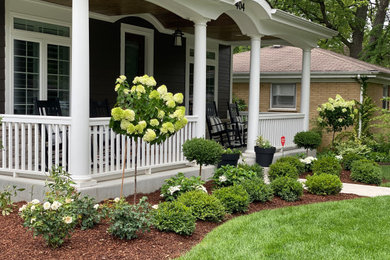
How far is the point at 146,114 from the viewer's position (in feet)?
17.7

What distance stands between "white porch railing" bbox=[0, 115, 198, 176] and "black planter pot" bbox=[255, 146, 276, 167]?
97.8 inches

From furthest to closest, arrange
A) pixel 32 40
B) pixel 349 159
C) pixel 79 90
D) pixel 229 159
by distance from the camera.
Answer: pixel 349 159 < pixel 229 159 < pixel 32 40 < pixel 79 90

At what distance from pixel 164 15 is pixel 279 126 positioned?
145 inches

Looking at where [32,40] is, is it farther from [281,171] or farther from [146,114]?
[281,171]

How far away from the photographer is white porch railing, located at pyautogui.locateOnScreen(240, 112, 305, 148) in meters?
10.7

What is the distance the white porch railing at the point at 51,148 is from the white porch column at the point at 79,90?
18 centimetres

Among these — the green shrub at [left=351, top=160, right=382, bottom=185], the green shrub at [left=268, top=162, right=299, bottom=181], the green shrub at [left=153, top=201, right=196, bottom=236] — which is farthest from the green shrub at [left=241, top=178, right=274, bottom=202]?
the green shrub at [left=351, top=160, right=382, bottom=185]

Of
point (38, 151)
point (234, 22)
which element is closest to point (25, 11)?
point (38, 151)

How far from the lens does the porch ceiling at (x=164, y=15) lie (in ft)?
27.9

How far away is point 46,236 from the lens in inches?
175

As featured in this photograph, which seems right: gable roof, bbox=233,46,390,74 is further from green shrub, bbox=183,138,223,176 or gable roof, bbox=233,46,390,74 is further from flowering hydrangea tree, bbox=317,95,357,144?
green shrub, bbox=183,138,223,176

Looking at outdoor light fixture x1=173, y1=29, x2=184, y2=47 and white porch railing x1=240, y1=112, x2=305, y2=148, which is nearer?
white porch railing x1=240, y1=112, x2=305, y2=148

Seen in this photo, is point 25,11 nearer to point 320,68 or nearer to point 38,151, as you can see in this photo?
point 38,151

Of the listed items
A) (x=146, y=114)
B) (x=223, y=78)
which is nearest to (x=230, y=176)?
(x=146, y=114)
